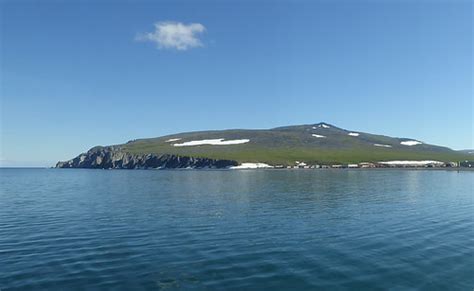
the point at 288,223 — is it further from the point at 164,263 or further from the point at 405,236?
the point at 164,263

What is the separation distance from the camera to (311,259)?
27.1 m

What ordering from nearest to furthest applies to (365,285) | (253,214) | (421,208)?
(365,285) → (253,214) → (421,208)

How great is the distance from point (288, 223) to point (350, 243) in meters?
9.62

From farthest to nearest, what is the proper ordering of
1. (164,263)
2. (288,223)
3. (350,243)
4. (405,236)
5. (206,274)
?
1. (288,223)
2. (405,236)
3. (350,243)
4. (164,263)
5. (206,274)

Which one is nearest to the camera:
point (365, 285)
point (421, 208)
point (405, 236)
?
point (365, 285)

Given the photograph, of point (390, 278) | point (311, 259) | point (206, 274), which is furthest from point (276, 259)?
point (390, 278)

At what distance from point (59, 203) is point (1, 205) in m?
8.30

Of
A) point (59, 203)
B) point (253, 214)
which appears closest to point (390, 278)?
point (253, 214)

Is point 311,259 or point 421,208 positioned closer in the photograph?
point 311,259

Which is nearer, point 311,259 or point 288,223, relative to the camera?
point 311,259

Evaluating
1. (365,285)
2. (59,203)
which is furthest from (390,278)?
(59,203)

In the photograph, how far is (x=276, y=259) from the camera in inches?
1069

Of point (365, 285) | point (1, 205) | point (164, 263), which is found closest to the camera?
point (365, 285)

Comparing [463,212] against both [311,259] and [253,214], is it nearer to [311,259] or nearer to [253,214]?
[253,214]
